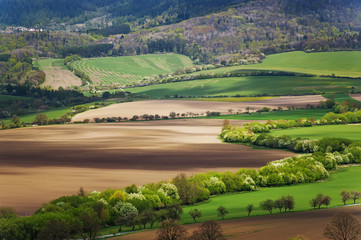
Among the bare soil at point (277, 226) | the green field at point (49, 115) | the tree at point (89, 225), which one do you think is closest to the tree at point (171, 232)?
the bare soil at point (277, 226)

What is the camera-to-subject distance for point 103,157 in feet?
378

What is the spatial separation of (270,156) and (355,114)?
5525 centimetres

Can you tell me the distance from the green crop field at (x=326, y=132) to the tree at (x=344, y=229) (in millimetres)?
74875

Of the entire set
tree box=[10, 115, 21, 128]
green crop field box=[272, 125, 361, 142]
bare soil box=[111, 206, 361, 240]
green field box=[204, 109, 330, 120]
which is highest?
tree box=[10, 115, 21, 128]

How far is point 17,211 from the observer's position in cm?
7469

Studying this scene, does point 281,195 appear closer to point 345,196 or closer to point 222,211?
point 345,196

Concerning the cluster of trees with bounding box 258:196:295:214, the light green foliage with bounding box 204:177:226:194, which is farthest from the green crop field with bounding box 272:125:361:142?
the cluster of trees with bounding box 258:196:295:214

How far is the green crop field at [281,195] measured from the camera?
79269 millimetres

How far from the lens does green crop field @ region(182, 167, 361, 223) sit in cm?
7927

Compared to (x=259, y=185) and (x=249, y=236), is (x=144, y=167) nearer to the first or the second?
(x=259, y=185)

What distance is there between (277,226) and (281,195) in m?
20.9

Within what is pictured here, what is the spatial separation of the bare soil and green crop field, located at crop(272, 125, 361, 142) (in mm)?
63292

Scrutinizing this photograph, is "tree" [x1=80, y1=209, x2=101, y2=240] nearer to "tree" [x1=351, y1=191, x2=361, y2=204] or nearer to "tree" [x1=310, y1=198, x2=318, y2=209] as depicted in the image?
"tree" [x1=310, y1=198, x2=318, y2=209]

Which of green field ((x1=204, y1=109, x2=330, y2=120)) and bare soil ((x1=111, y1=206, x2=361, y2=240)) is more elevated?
green field ((x1=204, y1=109, x2=330, y2=120))
